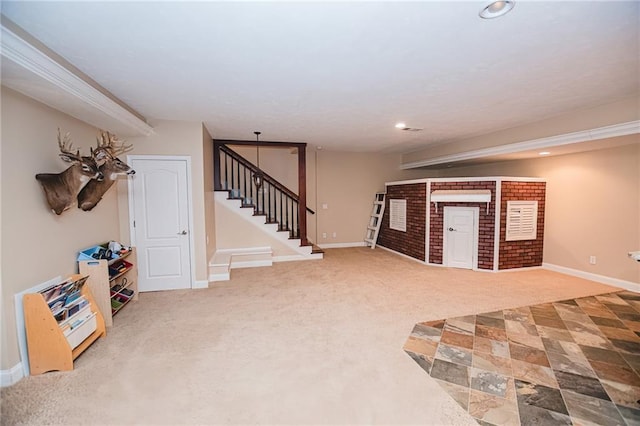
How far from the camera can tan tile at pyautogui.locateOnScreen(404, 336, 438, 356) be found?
2.74 metres

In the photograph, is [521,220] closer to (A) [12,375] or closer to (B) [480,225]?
(B) [480,225]

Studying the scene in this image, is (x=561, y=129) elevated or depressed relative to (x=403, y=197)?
elevated

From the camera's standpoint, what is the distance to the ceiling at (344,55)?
1787 millimetres

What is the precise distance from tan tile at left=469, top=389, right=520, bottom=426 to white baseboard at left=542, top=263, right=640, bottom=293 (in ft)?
13.9

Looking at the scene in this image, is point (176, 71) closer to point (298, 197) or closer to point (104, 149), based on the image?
point (104, 149)

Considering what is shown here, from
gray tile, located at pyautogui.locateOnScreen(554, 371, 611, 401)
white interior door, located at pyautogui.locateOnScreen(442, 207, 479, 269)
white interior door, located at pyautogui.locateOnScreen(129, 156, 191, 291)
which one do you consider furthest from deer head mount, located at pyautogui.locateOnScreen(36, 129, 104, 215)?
white interior door, located at pyautogui.locateOnScreen(442, 207, 479, 269)

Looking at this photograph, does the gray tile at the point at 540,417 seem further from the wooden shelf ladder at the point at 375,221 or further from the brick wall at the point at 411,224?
the wooden shelf ladder at the point at 375,221

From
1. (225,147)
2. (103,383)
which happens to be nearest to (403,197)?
(225,147)

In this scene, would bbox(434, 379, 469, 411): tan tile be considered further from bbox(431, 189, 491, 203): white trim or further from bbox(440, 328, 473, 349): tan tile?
bbox(431, 189, 491, 203): white trim

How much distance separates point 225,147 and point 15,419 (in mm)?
5056

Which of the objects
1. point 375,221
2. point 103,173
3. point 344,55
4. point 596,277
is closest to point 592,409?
point 344,55

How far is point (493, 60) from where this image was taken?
8.00 feet

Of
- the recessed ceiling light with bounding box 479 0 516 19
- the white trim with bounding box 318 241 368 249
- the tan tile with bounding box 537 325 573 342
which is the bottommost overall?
the tan tile with bounding box 537 325 573 342

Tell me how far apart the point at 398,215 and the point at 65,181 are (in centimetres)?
626
